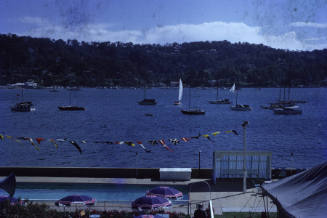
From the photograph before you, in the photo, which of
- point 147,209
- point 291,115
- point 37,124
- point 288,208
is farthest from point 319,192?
point 291,115

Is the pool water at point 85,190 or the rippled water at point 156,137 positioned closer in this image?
the pool water at point 85,190

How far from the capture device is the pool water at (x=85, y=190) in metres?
22.6

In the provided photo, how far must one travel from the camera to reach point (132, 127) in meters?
95.9

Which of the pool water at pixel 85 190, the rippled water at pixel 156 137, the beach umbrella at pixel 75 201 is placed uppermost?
the beach umbrella at pixel 75 201

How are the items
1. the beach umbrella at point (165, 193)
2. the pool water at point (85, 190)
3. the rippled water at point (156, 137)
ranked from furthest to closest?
1. the rippled water at point (156, 137)
2. the pool water at point (85, 190)
3. the beach umbrella at point (165, 193)

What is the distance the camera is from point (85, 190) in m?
23.4

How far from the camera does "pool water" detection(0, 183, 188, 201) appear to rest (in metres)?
22.6

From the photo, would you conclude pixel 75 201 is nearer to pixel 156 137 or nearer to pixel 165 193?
→ pixel 165 193

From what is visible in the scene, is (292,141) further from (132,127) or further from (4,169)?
(4,169)

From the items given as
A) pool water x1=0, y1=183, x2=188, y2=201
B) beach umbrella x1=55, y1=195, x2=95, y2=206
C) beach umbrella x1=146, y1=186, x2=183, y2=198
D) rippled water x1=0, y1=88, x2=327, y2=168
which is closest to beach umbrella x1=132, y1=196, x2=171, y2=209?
beach umbrella x1=146, y1=186, x2=183, y2=198

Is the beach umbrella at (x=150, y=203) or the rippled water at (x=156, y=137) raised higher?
the beach umbrella at (x=150, y=203)

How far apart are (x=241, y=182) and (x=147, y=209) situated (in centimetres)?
788

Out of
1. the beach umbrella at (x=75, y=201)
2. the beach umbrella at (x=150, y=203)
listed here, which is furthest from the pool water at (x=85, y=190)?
the beach umbrella at (x=150, y=203)

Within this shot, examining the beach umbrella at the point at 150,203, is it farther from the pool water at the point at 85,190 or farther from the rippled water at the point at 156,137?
the rippled water at the point at 156,137
